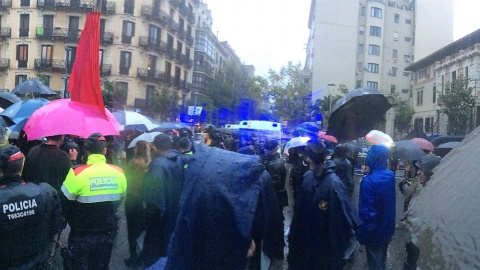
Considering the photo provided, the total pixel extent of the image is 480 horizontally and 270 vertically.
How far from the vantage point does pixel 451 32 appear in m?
52.3

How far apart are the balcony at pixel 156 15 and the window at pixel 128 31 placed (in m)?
1.64

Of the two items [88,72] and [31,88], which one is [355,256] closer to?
[88,72]

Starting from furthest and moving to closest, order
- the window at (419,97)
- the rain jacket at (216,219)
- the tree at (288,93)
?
1. the window at (419,97)
2. the tree at (288,93)
3. the rain jacket at (216,219)

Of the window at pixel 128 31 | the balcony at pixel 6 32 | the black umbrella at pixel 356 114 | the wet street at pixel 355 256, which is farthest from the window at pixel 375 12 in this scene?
the black umbrella at pixel 356 114

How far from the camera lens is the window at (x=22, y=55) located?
1581 inches

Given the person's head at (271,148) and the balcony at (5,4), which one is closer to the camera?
the person's head at (271,148)

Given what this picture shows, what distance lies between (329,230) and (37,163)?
3670 millimetres

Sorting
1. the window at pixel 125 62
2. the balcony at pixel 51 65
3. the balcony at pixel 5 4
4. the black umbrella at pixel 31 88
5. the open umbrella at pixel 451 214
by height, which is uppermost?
the balcony at pixel 5 4

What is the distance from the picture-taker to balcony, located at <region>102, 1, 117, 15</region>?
129 feet

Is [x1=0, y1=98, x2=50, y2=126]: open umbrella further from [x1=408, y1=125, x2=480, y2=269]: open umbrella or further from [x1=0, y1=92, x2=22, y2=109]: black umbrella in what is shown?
[x1=408, y1=125, x2=480, y2=269]: open umbrella

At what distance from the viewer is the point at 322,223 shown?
3926 millimetres

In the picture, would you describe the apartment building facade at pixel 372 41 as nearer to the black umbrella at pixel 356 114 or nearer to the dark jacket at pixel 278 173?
the black umbrella at pixel 356 114

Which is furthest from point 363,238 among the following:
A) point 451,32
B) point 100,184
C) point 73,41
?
point 451,32

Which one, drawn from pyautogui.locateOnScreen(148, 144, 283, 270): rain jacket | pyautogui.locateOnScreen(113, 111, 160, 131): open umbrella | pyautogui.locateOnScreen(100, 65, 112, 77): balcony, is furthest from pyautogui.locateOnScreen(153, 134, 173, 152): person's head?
pyautogui.locateOnScreen(100, 65, 112, 77): balcony
